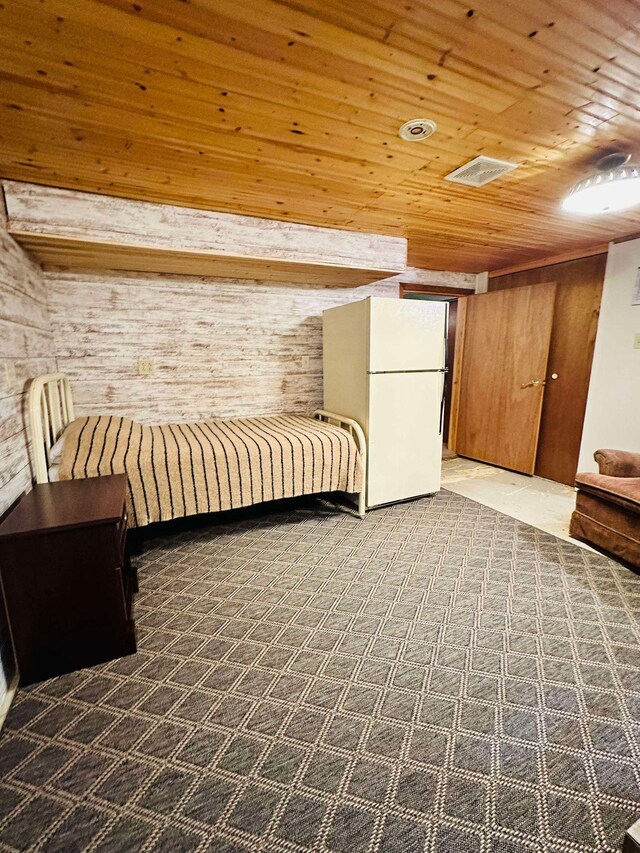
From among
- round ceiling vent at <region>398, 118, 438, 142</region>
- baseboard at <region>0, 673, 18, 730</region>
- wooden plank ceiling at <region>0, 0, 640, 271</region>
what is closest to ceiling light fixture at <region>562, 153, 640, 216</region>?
wooden plank ceiling at <region>0, 0, 640, 271</region>

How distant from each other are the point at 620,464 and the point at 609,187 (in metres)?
1.67

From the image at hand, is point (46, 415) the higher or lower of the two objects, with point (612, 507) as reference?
higher

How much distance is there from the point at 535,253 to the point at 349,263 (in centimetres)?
204

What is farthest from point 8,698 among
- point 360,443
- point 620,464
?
point 620,464

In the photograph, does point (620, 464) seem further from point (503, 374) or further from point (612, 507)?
point (503, 374)

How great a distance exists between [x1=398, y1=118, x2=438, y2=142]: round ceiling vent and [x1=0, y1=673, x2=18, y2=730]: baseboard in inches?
108

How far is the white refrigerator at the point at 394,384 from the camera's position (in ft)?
9.12

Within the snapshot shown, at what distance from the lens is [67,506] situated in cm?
156

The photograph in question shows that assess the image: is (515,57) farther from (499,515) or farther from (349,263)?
(499,515)

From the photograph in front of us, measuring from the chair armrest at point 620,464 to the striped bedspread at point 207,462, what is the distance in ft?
5.48

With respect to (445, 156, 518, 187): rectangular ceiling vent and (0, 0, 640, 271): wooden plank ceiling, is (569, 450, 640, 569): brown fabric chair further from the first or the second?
(445, 156, 518, 187): rectangular ceiling vent

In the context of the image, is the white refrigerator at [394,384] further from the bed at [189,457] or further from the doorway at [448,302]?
the doorway at [448,302]

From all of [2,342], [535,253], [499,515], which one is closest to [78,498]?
[2,342]

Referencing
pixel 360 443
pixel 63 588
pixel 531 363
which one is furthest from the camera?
pixel 531 363
